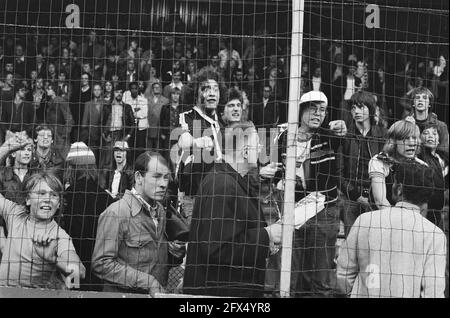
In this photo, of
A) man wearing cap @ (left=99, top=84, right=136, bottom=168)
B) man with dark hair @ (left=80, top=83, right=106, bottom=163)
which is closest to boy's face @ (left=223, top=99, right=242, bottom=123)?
man wearing cap @ (left=99, top=84, right=136, bottom=168)

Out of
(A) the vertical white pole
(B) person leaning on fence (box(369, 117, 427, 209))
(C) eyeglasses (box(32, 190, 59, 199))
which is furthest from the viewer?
(B) person leaning on fence (box(369, 117, 427, 209))

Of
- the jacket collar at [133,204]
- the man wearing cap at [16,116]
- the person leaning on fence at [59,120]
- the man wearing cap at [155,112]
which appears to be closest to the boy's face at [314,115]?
the man wearing cap at [155,112]

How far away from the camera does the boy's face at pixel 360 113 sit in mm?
8203

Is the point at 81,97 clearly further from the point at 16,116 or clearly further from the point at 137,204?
the point at 137,204

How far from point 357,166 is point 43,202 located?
2599 mm

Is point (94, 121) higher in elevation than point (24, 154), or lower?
higher

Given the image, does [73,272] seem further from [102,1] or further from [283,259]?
[102,1]

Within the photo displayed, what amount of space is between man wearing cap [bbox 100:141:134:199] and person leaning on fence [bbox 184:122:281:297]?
626 millimetres

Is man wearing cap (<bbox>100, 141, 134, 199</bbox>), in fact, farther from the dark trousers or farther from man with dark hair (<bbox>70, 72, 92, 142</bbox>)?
the dark trousers

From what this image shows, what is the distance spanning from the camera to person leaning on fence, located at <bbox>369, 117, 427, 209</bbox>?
26.3 ft

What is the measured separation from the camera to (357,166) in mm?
8039

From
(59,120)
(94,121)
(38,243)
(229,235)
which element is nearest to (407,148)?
(229,235)
